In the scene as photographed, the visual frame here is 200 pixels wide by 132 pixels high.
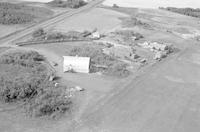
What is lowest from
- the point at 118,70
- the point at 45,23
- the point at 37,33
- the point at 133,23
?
the point at 118,70

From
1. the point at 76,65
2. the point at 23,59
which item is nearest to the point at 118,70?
the point at 76,65

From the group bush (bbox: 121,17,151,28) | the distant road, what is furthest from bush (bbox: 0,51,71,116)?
bush (bbox: 121,17,151,28)

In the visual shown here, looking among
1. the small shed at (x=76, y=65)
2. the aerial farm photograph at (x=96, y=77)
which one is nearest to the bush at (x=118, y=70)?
the aerial farm photograph at (x=96, y=77)

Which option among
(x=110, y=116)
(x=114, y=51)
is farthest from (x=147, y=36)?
(x=110, y=116)

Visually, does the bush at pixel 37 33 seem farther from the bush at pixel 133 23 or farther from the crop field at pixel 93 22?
the bush at pixel 133 23

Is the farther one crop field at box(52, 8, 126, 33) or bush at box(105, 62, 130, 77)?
crop field at box(52, 8, 126, 33)

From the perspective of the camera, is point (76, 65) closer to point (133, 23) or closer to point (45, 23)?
point (45, 23)

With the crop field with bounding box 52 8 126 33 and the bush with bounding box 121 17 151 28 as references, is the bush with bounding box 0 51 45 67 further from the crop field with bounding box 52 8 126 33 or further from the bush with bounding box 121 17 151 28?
the bush with bounding box 121 17 151 28

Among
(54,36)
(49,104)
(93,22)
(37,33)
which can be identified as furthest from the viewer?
(93,22)

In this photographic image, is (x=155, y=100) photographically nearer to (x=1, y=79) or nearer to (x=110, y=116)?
(x=110, y=116)
